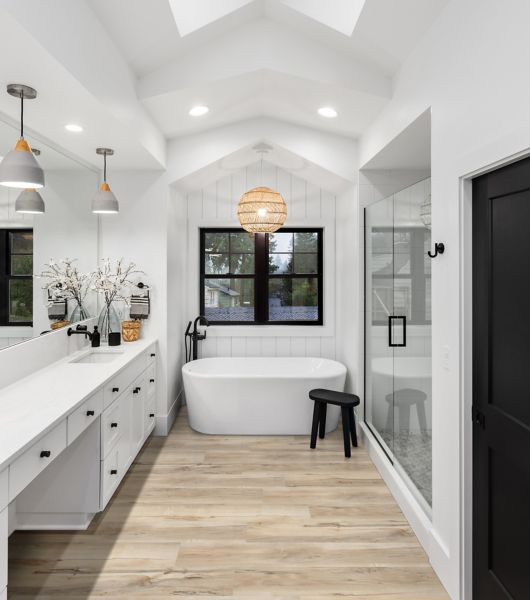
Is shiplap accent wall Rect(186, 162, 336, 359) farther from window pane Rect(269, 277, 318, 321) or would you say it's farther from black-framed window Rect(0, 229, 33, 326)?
black-framed window Rect(0, 229, 33, 326)

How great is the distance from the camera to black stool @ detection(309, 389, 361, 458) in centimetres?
363

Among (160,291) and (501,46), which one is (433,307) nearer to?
(501,46)

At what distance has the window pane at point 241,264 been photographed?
203 inches

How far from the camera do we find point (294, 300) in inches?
202

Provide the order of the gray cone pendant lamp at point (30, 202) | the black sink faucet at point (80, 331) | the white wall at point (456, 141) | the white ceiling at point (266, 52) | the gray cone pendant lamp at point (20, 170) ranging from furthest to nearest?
the black sink faucet at point (80, 331) < the gray cone pendant lamp at point (30, 202) < the white ceiling at point (266, 52) < the gray cone pendant lamp at point (20, 170) < the white wall at point (456, 141)

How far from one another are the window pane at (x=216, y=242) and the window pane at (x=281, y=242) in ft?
1.76

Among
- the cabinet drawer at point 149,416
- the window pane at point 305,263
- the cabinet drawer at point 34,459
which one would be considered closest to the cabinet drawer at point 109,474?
the cabinet drawer at point 34,459

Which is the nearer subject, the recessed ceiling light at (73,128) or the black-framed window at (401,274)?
the black-framed window at (401,274)

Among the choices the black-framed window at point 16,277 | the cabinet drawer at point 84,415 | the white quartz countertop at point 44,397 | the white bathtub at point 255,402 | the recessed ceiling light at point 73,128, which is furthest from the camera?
the white bathtub at point 255,402

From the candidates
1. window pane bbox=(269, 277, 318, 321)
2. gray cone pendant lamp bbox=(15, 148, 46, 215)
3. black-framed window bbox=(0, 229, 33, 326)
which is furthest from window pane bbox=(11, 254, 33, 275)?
window pane bbox=(269, 277, 318, 321)

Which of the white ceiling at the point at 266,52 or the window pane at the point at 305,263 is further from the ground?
the white ceiling at the point at 266,52

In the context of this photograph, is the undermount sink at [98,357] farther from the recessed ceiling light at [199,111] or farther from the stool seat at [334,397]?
the recessed ceiling light at [199,111]

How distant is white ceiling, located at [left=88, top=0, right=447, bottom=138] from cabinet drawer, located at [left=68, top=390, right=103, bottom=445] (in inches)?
80.8

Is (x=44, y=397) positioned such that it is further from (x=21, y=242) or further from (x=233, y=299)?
(x=233, y=299)
